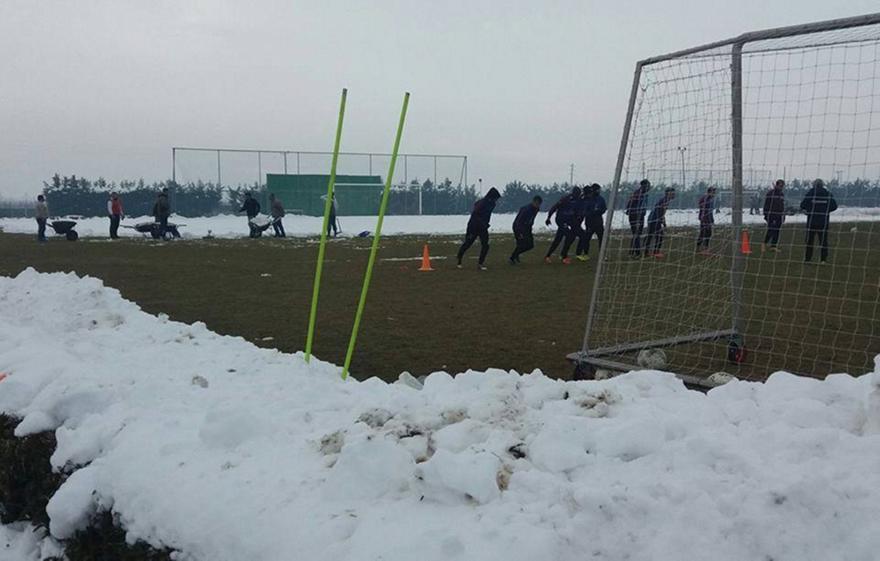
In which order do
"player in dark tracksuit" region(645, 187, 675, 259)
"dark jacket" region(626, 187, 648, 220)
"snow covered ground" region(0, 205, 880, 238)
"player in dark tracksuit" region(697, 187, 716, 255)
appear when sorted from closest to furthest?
1. "player in dark tracksuit" region(697, 187, 716, 255)
2. "dark jacket" region(626, 187, 648, 220)
3. "player in dark tracksuit" region(645, 187, 675, 259)
4. "snow covered ground" region(0, 205, 880, 238)

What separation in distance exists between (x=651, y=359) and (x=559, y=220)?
32.4ft

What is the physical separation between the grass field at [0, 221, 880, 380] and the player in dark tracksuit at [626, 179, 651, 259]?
47cm

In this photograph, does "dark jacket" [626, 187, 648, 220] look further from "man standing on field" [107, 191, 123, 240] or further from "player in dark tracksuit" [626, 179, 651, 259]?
"man standing on field" [107, 191, 123, 240]

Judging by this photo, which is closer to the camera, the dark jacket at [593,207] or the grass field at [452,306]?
the grass field at [452,306]

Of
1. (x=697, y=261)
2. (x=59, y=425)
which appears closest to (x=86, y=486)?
(x=59, y=425)

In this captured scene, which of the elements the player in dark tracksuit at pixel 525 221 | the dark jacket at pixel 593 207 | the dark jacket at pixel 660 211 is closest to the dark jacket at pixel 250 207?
the player in dark tracksuit at pixel 525 221

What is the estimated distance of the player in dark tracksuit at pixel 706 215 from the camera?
7254mm

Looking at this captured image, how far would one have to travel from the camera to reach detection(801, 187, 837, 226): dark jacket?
8.43 metres

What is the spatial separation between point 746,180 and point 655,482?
14.6 feet

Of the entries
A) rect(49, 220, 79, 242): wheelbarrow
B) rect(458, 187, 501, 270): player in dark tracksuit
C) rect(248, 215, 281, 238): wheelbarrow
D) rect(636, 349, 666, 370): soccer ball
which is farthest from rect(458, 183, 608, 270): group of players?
rect(49, 220, 79, 242): wheelbarrow

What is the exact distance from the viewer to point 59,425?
4148 mm

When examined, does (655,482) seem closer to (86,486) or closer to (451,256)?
(86,486)

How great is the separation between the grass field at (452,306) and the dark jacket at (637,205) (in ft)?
1.89

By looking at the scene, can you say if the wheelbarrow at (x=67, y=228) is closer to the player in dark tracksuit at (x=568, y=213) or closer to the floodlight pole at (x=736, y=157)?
the player in dark tracksuit at (x=568, y=213)
